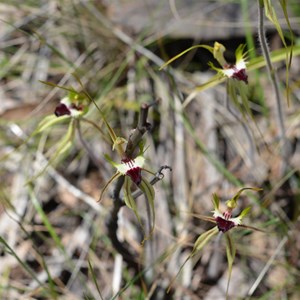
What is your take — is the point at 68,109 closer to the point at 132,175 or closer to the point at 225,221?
the point at 132,175

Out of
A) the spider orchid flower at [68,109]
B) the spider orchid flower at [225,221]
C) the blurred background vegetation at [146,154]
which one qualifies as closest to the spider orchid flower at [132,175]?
the spider orchid flower at [225,221]

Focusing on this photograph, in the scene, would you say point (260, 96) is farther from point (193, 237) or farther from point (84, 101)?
point (84, 101)

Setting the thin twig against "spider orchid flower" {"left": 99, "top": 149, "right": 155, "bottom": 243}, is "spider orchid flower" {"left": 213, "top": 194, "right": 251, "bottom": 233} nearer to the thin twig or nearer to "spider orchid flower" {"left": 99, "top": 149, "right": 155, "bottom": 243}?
"spider orchid flower" {"left": 99, "top": 149, "right": 155, "bottom": 243}

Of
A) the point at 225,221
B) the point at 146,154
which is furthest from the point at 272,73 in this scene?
the point at 146,154

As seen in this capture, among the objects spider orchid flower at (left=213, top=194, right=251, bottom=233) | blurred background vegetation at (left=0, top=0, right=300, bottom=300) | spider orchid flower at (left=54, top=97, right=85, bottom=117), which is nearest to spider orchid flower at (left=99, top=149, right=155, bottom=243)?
spider orchid flower at (left=213, top=194, right=251, bottom=233)

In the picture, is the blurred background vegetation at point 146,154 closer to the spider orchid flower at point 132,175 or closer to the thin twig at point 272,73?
the thin twig at point 272,73

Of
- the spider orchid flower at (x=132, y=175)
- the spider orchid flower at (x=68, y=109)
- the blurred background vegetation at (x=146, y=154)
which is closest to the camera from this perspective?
the spider orchid flower at (x=132, y=175)
